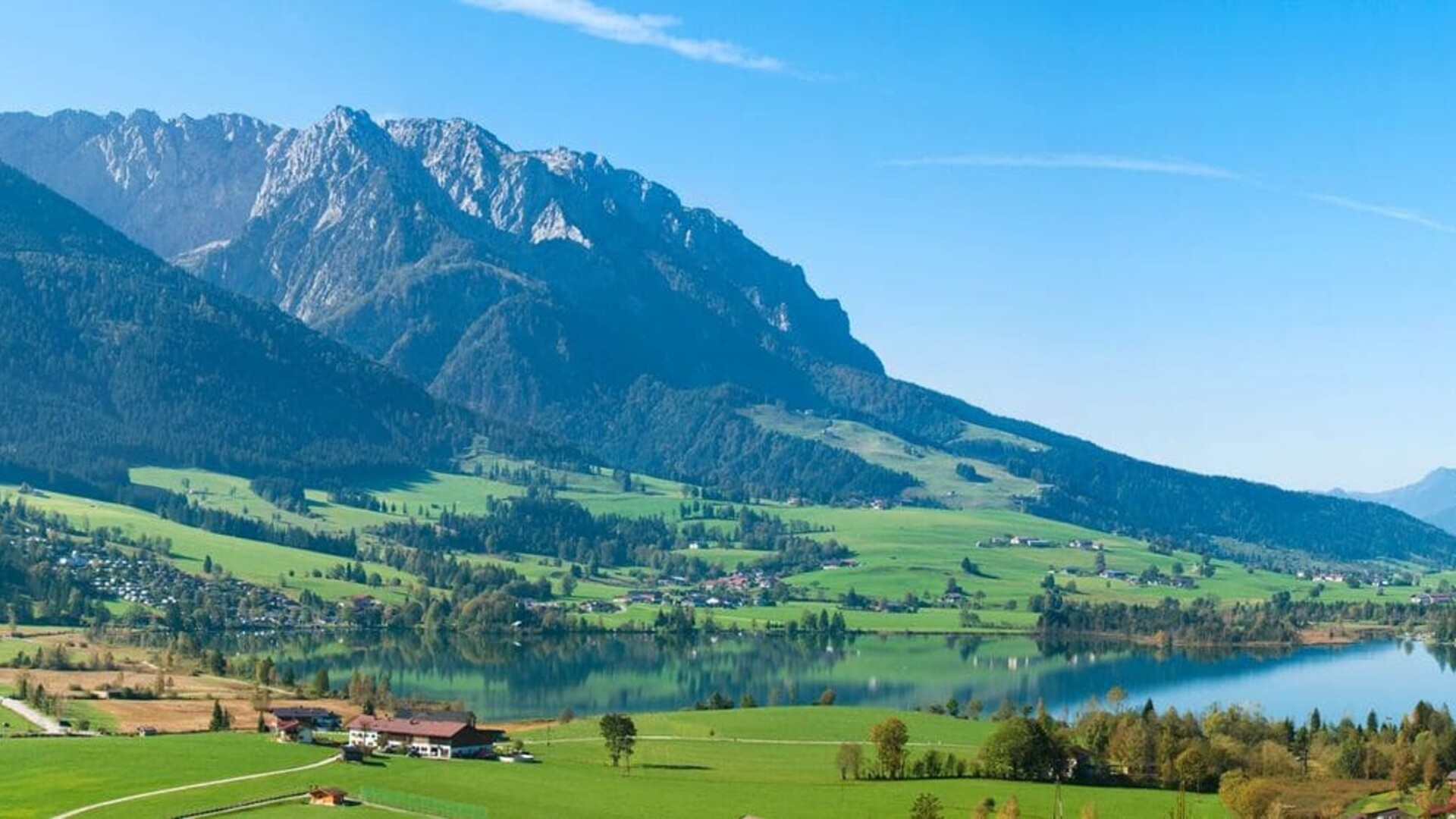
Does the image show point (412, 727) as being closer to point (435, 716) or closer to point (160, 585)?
point (435, 716)

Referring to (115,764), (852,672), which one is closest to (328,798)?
(115,764)

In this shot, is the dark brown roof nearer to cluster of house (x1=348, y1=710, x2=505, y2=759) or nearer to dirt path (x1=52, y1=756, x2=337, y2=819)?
cluster of house (x1=348, y1=710, x2=505, y2=759)

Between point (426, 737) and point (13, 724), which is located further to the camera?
point (13, 724)

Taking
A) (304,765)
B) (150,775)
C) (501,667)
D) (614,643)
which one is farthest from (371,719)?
(614,643)

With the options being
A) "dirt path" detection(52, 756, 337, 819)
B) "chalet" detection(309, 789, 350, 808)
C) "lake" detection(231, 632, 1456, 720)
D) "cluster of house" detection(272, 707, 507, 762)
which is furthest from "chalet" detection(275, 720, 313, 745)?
"lake" detection(231, 632, 1456, 720)

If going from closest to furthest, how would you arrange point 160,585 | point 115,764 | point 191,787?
point 191,787, point 115,764, point 160,585

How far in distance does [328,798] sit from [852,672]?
8834cm

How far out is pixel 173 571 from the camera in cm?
19338

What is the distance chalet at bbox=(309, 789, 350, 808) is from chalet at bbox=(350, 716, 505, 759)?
14.9 meters

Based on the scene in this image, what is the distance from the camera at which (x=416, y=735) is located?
291 feet

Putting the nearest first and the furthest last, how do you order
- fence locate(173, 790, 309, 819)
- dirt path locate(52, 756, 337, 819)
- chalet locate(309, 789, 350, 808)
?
1. dirt path locate(52, 756, 337, 819)
2. fence locate(173, 790, 309, 819)
3. chalet locate(309, 789, 350, 808)

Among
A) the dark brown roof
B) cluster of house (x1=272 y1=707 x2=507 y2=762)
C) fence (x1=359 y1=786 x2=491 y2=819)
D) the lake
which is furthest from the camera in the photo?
the lake

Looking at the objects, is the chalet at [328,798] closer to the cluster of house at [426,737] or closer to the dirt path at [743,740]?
the cluster of house at [426,737]

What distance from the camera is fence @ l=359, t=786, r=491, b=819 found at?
69562 millimetres
